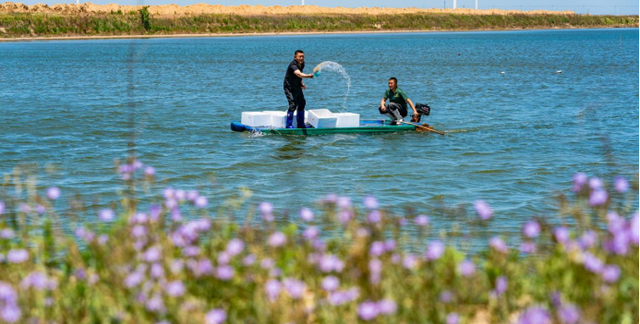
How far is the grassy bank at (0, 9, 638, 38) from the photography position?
113m

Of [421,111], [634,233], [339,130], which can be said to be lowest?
[339,130]

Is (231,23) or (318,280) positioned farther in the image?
(231,23)

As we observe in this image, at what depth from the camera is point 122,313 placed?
4.59 m

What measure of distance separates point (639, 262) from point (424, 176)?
34.2ft

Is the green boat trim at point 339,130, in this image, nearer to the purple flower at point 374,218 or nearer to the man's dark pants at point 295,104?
the man's dark pants at point 295,104

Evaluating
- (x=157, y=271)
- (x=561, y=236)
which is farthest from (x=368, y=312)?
(x=561, y=236)

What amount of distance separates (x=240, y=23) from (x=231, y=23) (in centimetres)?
169

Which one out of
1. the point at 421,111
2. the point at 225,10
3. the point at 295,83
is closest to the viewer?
the point at 295,83

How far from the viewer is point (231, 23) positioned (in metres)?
137

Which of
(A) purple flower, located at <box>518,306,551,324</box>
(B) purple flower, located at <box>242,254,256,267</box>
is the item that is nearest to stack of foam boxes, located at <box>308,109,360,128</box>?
(B) purple flower, located at <box>242,254,256,267</box>

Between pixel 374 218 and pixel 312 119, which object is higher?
pixel 374 218

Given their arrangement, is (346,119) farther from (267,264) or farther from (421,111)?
(267,264)

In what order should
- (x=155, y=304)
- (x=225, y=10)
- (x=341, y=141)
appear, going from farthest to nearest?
(x=225, y=10) < (x=341, y=141) < (x=155, y=304)

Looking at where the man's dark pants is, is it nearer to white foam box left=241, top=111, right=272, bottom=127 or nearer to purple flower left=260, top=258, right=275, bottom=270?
white foam box left=241, top=111, right=272, bottom=127
